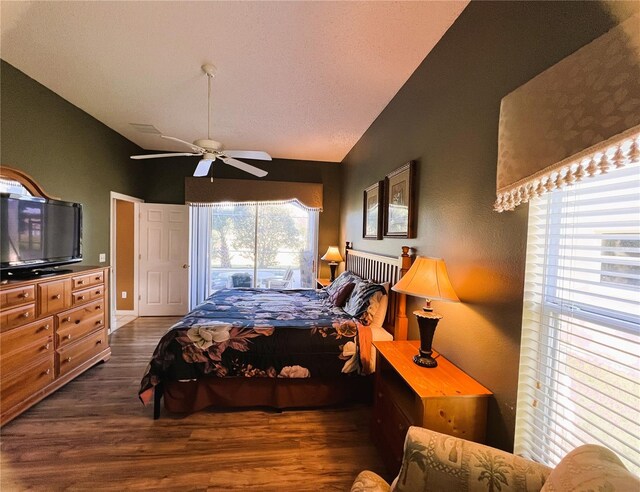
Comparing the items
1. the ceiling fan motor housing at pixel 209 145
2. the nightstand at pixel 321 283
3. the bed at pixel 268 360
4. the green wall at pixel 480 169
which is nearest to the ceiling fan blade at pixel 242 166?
the ceiling fan motor housing at pixel 209 145

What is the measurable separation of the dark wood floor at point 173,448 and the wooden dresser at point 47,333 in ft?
0.68

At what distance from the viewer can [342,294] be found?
9.69 ft

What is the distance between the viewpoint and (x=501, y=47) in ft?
4.56

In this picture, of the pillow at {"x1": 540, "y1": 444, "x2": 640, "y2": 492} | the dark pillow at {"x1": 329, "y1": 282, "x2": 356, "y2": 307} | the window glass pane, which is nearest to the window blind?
the pillow at {"x1": 540, "y1": 444, "x2": 640, "y2": 492}

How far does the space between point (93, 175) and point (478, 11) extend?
4270 mm

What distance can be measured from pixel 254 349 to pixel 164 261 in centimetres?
341

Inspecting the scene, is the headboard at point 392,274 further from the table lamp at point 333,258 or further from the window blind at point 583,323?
the window blind at point 583,323

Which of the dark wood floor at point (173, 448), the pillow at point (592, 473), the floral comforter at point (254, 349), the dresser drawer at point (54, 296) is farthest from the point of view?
the dresser drawer at point (54, 296)

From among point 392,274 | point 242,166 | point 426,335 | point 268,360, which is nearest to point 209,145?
point 242,166

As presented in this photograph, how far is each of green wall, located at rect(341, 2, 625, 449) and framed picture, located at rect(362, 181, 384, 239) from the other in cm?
74

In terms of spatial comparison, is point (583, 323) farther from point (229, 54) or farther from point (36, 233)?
point (36, 233)

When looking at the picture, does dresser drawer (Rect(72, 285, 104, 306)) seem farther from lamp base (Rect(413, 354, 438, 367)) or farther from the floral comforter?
lamp base (Rect(413, 354, 438, 367))

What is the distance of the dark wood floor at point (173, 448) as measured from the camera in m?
1.63

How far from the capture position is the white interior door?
4688 mm
